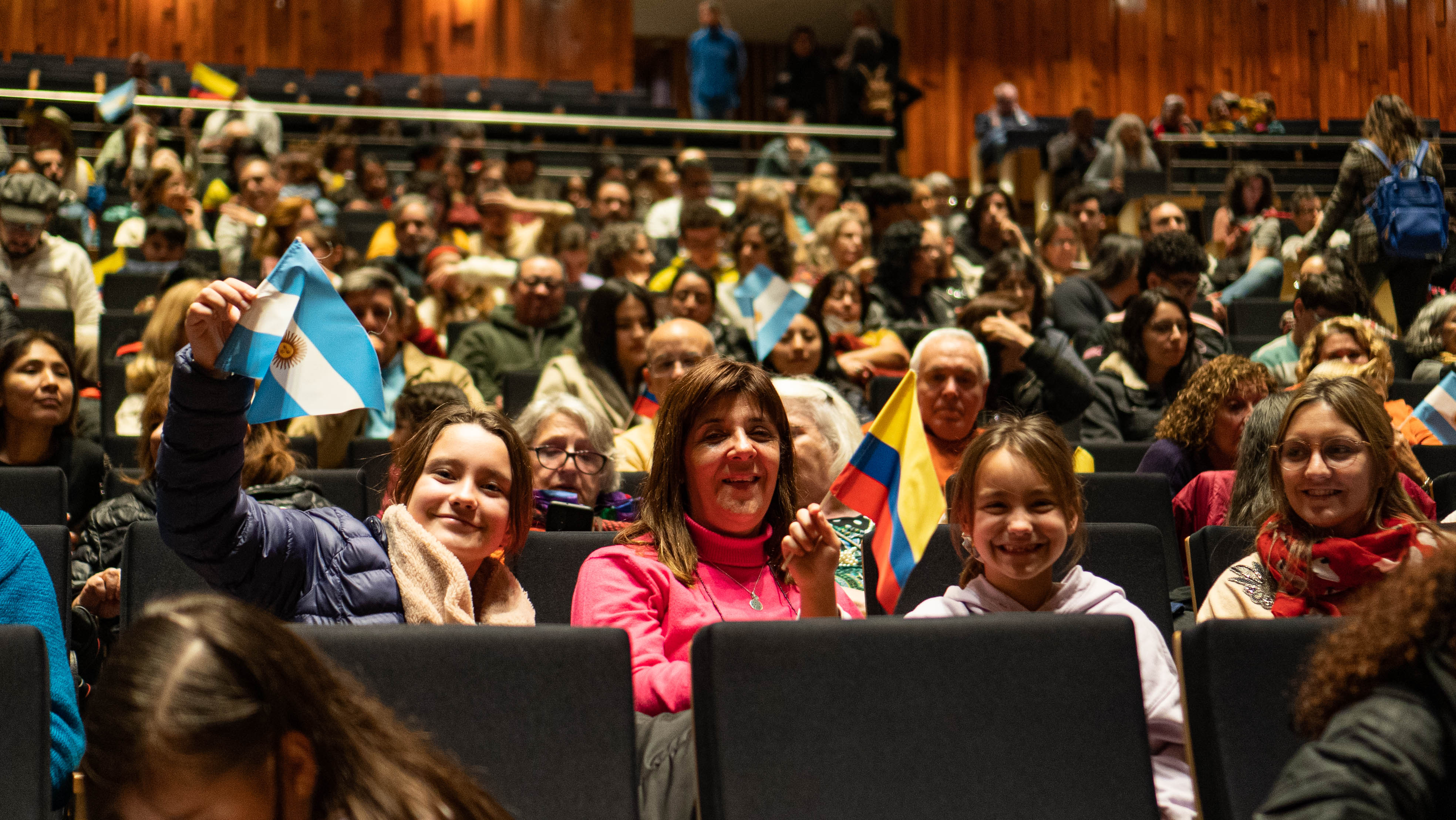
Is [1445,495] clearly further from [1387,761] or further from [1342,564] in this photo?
[1387,761]

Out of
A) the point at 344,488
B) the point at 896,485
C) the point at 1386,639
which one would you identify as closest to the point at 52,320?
the point at 344,488

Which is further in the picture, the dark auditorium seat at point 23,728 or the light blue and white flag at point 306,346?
the light blue and white flag at point 306,346

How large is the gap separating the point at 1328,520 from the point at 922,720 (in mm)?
976

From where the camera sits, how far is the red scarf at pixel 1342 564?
78.2 inches

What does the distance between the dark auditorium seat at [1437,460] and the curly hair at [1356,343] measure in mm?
273

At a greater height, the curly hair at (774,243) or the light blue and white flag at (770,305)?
the curly hair at (774,243)

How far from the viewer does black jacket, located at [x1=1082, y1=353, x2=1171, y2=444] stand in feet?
12.1


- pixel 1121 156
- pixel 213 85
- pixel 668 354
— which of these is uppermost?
pixel 213 85

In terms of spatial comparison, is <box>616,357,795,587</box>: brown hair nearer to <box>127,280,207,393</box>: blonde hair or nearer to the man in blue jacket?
<box>127,280,207,393</box>: blonde hair

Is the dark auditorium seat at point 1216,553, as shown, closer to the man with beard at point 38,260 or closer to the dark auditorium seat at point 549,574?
the dark auditorium seat at point 549,574

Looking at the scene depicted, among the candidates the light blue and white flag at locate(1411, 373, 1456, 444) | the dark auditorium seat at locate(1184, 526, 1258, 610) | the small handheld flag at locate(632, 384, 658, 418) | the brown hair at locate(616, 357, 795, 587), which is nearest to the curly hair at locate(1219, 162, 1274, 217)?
the light blue and white flag at locate(1411, 373, 1456, 444)

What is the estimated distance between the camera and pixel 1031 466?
1.89 meters

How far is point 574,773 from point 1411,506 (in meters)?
1.45

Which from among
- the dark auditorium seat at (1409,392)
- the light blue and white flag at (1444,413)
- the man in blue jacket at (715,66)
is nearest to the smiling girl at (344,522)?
the light blue and white flag at (1444,413)
